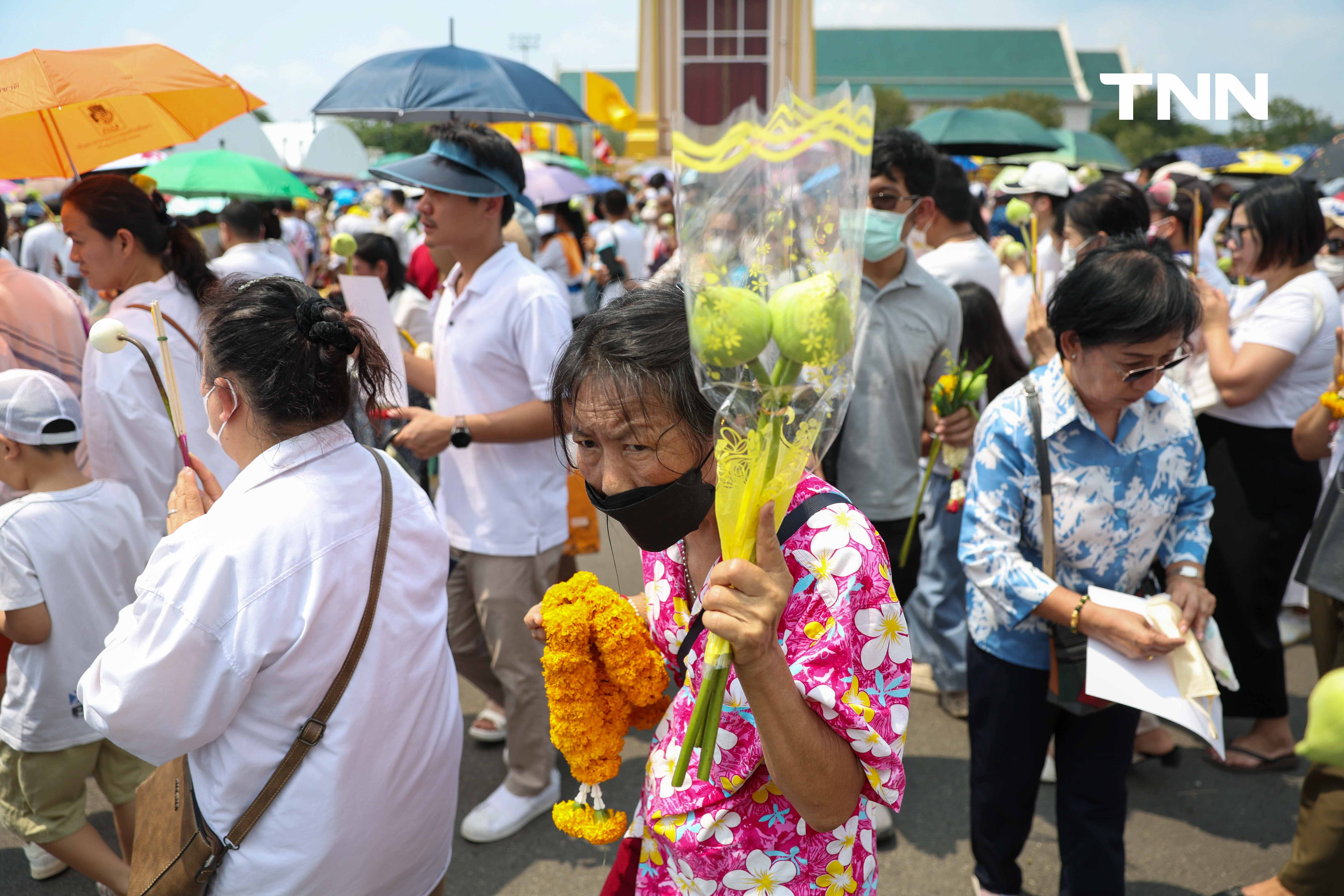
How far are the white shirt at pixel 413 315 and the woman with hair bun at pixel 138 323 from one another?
2.16 m

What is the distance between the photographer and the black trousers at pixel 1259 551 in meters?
3.65

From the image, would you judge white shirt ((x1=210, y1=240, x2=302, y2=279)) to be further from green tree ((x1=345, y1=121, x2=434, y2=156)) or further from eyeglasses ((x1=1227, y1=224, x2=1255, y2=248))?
green tree ((x1=345, y1=121, x2=434, y2=156))

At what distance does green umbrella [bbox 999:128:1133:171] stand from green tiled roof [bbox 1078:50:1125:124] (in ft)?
244

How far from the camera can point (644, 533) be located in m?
1.39

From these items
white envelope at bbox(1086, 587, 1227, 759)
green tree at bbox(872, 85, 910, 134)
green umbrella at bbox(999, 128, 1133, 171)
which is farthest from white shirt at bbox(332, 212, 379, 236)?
green tree at bbox(872, 85, 910, 134)

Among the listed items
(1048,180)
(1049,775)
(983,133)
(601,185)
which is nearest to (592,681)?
(1049,775)

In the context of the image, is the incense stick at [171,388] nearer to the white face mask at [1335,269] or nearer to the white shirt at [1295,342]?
the white shirt at [1295,342]

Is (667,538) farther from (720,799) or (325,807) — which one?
(325,807)

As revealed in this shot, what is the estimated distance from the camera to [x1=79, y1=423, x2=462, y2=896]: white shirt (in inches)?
64.7

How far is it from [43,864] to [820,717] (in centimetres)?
302

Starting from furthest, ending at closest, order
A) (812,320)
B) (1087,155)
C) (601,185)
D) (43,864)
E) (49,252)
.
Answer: (601,185), (1087,155), (49,252), (43,864), (812,320)

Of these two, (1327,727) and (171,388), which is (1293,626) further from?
(171,388)

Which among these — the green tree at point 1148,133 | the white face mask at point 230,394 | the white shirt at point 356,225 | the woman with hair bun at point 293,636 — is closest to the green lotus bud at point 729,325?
the woman with hair bun at point 293,636

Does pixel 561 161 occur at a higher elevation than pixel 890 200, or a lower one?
lower
